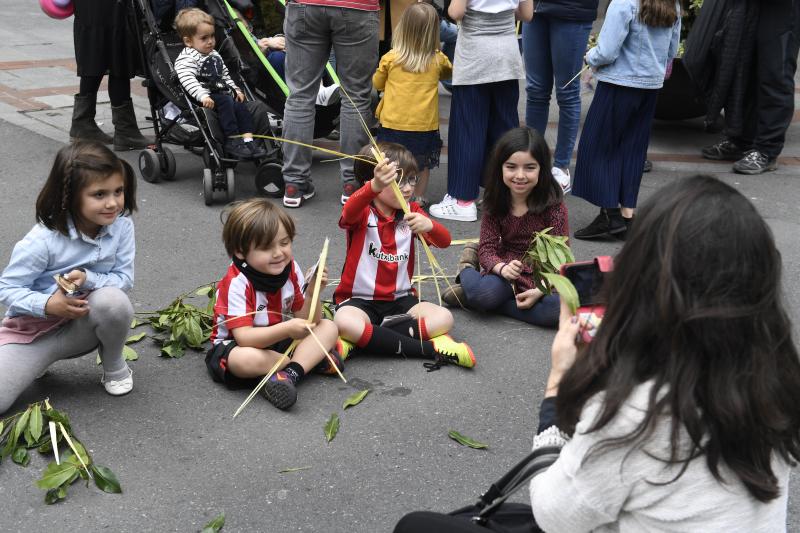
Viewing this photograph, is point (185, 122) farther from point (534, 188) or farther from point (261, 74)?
point (534, 188)

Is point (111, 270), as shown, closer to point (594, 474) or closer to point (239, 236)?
point (239, 236)

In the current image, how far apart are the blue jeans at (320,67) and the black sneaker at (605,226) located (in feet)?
5.18

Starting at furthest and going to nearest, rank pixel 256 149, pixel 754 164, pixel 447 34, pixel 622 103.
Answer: pixel 447 34, pixel 754 164, pixel 256 149, pixel 622 103

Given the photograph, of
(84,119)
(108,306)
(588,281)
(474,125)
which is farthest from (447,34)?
(588,281)

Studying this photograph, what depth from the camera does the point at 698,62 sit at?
23.9 feet

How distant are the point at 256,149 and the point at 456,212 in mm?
1407

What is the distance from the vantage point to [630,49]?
559cm

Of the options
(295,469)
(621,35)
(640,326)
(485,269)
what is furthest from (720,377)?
(621,35)

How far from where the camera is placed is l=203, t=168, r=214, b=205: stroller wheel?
6.09m

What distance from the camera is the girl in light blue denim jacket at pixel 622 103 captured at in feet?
18.1

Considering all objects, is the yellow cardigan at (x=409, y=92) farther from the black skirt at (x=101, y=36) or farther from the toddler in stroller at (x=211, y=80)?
the black skirt at (x=101, y=36)

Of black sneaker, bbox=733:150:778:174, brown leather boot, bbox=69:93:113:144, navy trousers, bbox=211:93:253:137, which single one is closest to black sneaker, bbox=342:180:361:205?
navy trousers, bbox=211:93:253:137

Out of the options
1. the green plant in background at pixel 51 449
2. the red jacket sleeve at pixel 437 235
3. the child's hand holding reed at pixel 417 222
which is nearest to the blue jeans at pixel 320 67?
the red jacket sleeve at pixel 437 235

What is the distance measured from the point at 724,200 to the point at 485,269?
2970 mm
